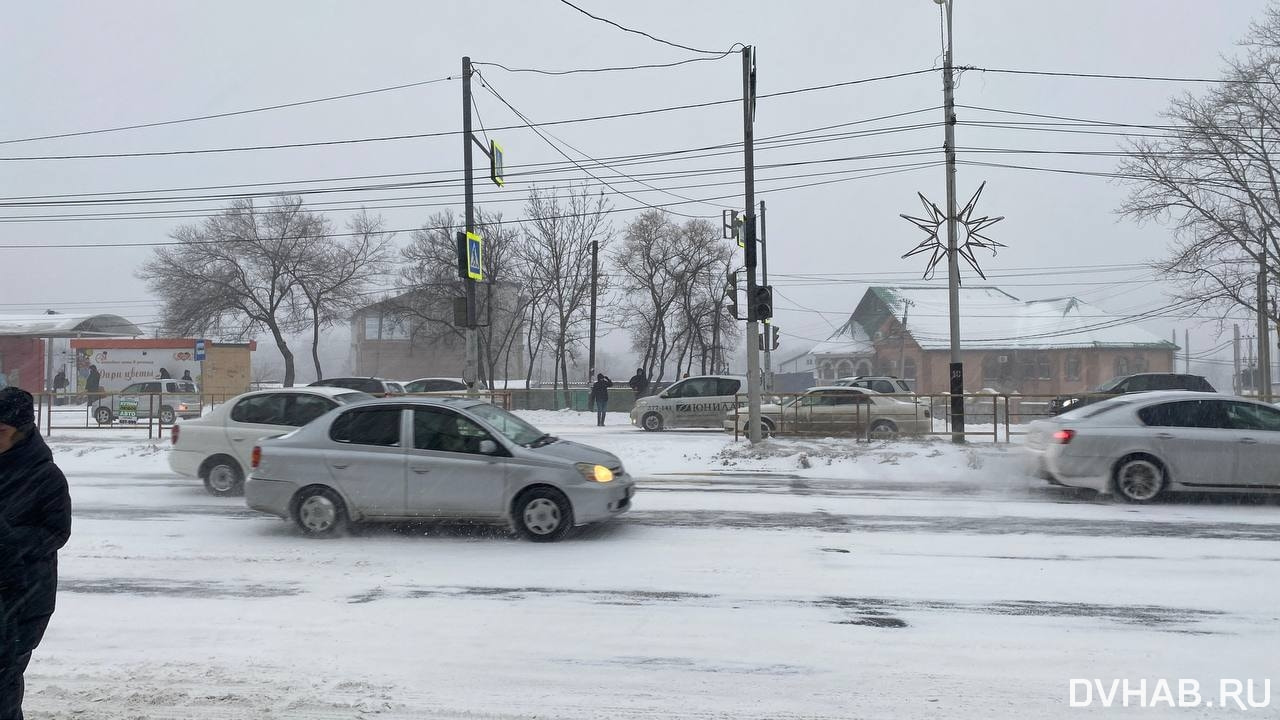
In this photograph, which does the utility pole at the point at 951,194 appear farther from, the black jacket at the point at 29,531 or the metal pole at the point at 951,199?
the black jacket at the point at 29,531

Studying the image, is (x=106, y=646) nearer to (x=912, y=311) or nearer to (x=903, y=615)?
(x=903, y=615)

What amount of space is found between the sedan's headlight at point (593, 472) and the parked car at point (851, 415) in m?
10.7

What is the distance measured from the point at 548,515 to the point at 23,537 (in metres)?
5.59

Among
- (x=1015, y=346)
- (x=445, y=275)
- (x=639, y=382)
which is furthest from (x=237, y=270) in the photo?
(x=1015, y=346)

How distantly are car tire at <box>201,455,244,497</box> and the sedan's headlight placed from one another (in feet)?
19.8

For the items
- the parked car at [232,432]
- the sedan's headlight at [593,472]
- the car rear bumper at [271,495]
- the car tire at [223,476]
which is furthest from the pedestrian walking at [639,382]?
the car rear bumper at [271,495]

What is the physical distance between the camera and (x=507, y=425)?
912 cm

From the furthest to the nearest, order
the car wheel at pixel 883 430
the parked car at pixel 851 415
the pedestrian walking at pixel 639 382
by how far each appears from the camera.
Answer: the pedestrian walking at pixel 639 382 → the parked car at pixel 851 415 → the car wheel at pixel 883 430

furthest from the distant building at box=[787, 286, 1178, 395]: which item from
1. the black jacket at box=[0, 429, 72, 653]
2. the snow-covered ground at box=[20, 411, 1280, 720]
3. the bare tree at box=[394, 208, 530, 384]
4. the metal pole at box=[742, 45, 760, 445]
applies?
the black jacket at box=[0, 429, 72, 653]

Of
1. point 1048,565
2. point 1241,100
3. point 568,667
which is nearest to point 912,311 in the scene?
point 1241,100

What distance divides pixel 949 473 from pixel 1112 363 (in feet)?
146

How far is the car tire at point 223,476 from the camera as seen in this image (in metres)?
11.9

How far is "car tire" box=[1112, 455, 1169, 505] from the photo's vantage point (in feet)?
34.8

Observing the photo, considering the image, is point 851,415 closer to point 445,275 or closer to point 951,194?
point 951,194
